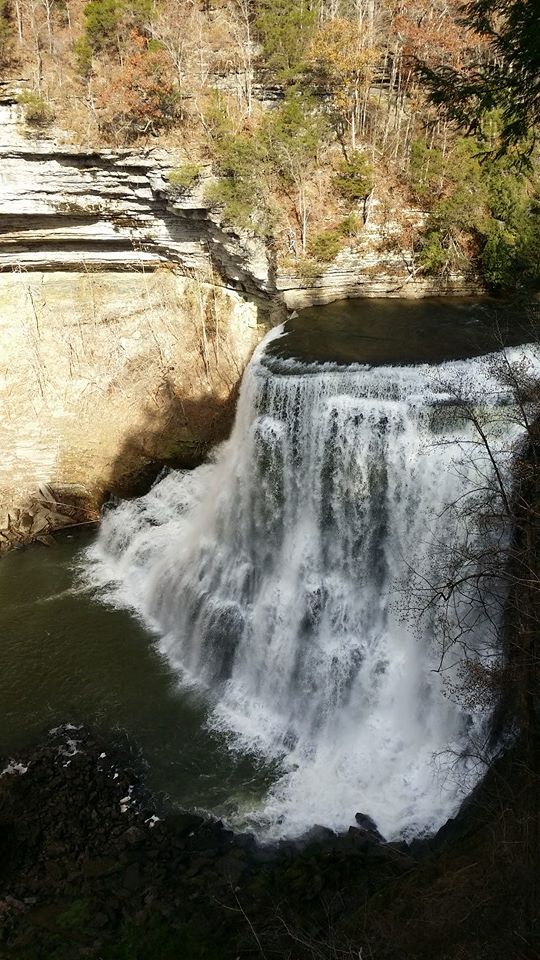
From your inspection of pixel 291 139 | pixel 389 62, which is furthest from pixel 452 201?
pixel 389 62

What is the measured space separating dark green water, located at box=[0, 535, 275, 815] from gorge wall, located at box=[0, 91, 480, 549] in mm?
4057

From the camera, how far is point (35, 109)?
67.7ft

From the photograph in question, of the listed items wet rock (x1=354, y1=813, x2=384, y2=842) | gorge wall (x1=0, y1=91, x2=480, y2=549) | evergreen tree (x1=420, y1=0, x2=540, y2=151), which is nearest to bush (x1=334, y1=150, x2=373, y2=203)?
gorge wall (x1=0, y1=91, x2=480, y2=549)

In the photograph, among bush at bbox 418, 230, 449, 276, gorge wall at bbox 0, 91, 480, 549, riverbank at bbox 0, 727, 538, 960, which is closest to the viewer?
riverbank at bbox 0, 727, 538, 960

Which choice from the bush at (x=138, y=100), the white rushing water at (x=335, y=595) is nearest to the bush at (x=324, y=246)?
the white rushing water at (x=335, y=595)

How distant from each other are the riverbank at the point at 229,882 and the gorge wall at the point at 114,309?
1091cm

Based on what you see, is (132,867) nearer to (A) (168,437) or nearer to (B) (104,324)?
(A) (168,437)

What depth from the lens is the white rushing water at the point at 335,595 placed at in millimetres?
12297

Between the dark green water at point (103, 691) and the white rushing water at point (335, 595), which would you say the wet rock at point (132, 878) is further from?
the white rushing water at point (335, 595)

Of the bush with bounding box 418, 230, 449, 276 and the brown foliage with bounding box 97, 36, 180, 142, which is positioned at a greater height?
the brown foliage with bounding box 97, 36, 180, 142

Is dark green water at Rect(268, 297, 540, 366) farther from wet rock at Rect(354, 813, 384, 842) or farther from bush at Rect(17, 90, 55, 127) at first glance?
bush at Rect(17, 90, 55, 127)

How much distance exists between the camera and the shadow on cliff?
2184cm

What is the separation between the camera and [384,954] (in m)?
7.57

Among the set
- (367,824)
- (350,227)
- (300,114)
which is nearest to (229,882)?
(367,824)
